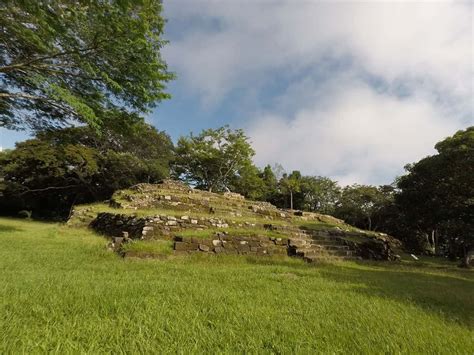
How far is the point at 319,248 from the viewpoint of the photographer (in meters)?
12.8

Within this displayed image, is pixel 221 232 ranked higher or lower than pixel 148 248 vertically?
higher

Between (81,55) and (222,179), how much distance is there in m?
27.9

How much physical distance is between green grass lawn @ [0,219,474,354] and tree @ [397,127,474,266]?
9.88m

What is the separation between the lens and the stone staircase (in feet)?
37.5

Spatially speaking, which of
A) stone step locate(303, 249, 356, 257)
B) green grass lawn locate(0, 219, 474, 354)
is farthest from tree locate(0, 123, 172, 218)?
green grass lawn locate(0, 219, 474, 354)

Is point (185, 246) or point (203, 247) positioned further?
point (203, 247)

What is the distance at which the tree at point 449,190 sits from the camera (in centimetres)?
1398

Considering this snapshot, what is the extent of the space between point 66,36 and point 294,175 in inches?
1644

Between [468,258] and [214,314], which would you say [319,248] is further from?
[214,314]

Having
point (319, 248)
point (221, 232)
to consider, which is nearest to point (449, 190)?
point (319, 248)

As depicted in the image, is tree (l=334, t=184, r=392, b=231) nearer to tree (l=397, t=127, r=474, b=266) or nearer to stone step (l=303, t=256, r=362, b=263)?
tree (l=397, t=127, r=474, b=266)

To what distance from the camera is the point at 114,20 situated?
8539 mm

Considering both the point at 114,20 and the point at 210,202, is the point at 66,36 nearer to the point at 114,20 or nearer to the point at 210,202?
the point at 114,20

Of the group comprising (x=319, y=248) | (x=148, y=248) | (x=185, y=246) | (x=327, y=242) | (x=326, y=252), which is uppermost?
(x=327, y=242)
